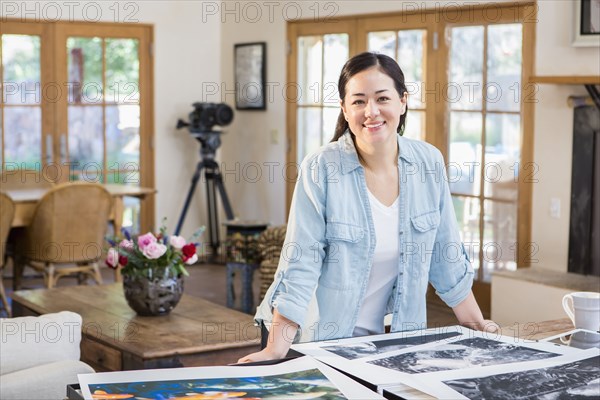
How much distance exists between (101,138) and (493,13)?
12.0ft

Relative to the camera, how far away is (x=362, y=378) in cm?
167

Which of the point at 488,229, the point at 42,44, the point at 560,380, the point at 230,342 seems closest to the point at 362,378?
the point at 560,380

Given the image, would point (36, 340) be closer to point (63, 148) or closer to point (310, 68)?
point (310, 68)

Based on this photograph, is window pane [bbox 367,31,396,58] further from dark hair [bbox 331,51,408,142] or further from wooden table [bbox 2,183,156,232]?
dark hair [bbox 331,51,408,142]

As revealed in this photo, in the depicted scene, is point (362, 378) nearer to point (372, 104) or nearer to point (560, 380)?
point (560, 380)

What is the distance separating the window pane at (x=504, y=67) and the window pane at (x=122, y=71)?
11.2 feet

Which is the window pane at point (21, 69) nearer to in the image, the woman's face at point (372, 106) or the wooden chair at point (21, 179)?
the wooden chair at point (21, 179)

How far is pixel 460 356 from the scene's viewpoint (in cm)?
183

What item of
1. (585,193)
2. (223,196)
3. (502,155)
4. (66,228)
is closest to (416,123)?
(502,155)

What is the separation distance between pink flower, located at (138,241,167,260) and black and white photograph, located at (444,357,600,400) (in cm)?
266

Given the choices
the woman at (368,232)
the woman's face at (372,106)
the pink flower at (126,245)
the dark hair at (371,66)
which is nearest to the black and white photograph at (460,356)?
the woman at (368,232)

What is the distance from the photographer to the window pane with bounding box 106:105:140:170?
27.0ft

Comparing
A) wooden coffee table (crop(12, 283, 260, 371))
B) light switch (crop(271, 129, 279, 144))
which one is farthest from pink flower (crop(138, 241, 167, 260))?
light switch (crop(271, 129, 279, 144))

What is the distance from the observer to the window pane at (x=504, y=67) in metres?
6.04
